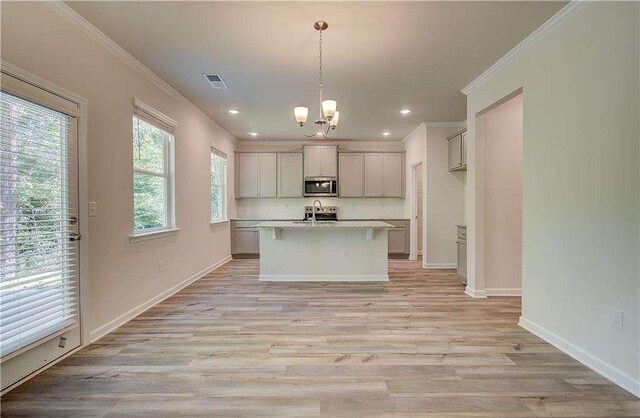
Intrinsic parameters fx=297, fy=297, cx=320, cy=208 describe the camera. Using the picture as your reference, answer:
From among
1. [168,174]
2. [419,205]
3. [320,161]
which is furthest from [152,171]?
[419,205]

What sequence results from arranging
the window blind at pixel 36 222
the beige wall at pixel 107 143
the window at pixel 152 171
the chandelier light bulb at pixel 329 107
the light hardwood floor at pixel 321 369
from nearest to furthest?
1. the light hardwood floor at pixel 321 369
2. the window blind at pixel 36 222
3. the beige wall at pixel 107 143
4. the chandelier light bulb at pixel 329 107
5. the window at pixel 152 171

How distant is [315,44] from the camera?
2732mm

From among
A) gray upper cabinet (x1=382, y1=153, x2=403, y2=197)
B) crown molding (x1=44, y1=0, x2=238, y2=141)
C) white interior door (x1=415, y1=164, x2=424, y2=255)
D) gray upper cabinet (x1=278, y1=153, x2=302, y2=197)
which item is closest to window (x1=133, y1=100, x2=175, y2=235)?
crown molding (x1=44, y1=0, x2=238, y2=141)

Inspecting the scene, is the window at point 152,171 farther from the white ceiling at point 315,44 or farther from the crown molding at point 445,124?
the crown molding at point 445,124

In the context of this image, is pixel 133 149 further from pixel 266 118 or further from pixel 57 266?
pixel 266 118

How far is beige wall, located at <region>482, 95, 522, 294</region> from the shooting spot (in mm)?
3697

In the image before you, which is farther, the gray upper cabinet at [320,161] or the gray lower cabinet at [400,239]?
the gray upper cabinet at [320,161]

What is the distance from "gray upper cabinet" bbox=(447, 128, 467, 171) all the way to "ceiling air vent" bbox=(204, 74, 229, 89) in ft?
12.0

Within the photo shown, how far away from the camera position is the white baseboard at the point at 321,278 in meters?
4.45

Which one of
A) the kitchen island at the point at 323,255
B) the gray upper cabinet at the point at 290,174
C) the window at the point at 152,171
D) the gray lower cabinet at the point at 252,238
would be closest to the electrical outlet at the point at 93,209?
the window at the point at 152,171

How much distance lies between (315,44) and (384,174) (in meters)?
4.24

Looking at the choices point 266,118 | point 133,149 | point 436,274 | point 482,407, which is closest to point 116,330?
point 133,149

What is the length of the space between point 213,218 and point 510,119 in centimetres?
501

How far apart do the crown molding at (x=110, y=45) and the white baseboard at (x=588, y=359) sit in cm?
459
